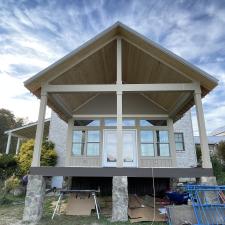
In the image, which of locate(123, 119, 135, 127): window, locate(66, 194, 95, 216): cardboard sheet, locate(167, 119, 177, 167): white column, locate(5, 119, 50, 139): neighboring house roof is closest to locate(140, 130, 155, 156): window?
locate(123, 119, 135, 127): window

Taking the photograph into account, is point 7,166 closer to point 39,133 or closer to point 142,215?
point 39,133

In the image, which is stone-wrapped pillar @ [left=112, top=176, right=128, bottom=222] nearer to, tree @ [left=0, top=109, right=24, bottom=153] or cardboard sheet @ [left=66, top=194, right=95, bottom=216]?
cardboard sheet @ [left=66, top=194, right=95, bottom=216]

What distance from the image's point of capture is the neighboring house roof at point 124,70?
6721 mm

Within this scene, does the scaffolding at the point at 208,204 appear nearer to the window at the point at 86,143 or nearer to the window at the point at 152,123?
the window at the point at 152,123

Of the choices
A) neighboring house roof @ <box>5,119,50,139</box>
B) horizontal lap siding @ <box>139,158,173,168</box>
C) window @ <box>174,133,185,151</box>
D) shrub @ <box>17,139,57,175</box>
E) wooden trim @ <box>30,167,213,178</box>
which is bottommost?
wooden trim @ <box>30,167,213,178</box>

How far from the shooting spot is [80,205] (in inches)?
260

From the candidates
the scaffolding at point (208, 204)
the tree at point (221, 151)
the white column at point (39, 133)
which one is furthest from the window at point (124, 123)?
the tree at point (221, 151)

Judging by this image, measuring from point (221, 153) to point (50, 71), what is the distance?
1337cm

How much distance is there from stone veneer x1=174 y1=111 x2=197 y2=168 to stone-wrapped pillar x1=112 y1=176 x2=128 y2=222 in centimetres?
898

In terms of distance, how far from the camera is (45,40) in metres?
9.34

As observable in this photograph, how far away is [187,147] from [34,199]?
11.0 meters

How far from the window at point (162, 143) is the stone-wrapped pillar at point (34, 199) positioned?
213 inches

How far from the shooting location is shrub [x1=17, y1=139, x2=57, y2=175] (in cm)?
1217

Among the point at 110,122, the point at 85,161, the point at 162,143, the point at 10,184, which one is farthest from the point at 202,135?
the point at 10,184
